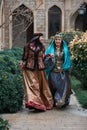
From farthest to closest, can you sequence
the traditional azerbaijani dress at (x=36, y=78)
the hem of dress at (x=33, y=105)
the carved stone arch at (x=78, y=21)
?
the carved stone arch at (x=78, y=21) < the traditional azerbaijani dress at (x=36, y=78) < the hem of dress at (x=33, y=105)

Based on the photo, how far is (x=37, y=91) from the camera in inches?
413

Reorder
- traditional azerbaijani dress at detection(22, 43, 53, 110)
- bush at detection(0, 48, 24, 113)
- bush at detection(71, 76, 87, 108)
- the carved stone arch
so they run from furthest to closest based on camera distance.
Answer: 1. the carved stone arch
2. bush at detection(71, 76, 87, 108)
3. traditional azerbaijani dress at detection(22, 43, 53, 110)
4. bush at detection(0, 48, 24, 113)

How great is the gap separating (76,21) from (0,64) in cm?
2130

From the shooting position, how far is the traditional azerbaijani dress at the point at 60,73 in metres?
10.9

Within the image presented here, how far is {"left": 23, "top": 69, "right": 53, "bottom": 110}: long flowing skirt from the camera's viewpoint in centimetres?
1027

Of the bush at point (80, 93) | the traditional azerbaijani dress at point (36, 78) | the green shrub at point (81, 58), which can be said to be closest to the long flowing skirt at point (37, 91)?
the traditional azerbaijani dress at point (36, 78)

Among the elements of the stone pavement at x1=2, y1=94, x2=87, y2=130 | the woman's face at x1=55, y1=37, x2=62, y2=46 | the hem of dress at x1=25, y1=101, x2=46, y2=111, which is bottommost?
the stone pavement at x1=2, y1=94, x2=87, y2=130

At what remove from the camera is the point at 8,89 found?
10086mm

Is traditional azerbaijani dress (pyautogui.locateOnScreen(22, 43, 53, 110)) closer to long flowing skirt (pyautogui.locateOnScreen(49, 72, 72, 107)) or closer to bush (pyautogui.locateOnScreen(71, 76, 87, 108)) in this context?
long flowing skirt (pyautogui.locateOnScreen(49, 72, 72, 107))

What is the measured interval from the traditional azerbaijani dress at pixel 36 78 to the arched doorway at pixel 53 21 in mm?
21286

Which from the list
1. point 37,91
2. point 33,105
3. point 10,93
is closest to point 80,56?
point 37,91

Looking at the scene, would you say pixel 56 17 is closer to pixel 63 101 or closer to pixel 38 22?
pixel 38 22

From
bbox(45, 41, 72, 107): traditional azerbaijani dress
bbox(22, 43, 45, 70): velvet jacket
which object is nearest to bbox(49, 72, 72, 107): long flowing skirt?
bbox(45, 41, 72, 107): traditional azerbaijani dress

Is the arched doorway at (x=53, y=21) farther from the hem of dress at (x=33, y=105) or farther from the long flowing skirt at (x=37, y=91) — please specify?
the hem of dress at (x=33, y=105)
